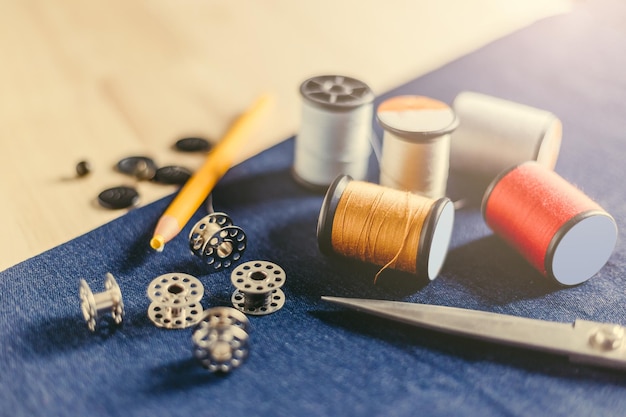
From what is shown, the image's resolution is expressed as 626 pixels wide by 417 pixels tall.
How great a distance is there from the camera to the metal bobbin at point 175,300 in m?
1.60

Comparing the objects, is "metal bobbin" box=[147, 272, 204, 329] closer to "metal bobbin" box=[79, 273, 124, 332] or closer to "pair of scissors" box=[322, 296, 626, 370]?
"metal bobbin" box=[79, 273, 124, 332]

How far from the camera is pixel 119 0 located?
3223 millimetres

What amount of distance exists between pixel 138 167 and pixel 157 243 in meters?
0.38

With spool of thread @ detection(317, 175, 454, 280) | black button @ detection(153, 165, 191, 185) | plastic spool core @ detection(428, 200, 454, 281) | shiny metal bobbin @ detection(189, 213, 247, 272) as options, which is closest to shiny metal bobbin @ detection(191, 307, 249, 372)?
shiny metal bobbin @ detection(189, 213, 247, 272)

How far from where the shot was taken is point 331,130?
81.0 inches

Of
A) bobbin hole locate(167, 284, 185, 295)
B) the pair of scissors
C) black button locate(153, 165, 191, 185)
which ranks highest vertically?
black button locate(153, 165, 191, 185)

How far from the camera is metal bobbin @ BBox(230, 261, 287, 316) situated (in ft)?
5.42

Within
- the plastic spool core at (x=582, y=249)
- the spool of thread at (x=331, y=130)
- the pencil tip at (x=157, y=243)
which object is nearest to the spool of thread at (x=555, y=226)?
the plastic spool core at (x=582, y=249)

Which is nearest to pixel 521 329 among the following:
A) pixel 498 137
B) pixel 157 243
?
pixel 498 137

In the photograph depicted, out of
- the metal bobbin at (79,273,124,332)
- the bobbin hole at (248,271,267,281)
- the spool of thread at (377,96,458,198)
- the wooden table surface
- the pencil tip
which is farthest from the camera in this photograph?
the wooden table surface

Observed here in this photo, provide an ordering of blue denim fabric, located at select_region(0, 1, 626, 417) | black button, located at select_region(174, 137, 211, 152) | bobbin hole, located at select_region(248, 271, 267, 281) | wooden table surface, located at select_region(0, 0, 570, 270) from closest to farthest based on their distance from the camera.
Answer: blue denim fabric, located at select_region(0, 1, 626, 417) < bobbin hole, located at select_region(248, 271, 267, 281) < wooden table surface, located at select_region(0, 0, 570, 270) < black button, located at select_region(174, 137, 211, 152)

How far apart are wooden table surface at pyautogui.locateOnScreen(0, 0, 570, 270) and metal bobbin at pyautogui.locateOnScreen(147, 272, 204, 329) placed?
361 mm

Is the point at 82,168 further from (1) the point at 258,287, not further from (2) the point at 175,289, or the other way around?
(1) the point at 258,287

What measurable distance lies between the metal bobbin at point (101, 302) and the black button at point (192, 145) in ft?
2.40
